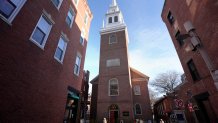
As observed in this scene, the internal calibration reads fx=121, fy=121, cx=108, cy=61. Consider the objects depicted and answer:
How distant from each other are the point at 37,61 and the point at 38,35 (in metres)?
1.45

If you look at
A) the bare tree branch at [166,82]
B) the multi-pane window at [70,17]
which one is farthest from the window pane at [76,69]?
the bare tree branch at [166,82]

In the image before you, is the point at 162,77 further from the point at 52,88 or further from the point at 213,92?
the point at 52,88

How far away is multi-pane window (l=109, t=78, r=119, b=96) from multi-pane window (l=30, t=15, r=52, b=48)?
56.4 ft

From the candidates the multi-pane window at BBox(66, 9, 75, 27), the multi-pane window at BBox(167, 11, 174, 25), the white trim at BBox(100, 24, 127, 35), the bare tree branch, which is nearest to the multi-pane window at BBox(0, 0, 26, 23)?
the multi-pane window at BBox(66, 9, 75, 27)

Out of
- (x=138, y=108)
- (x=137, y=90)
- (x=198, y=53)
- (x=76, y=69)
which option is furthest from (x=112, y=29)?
(x=198, y=53)

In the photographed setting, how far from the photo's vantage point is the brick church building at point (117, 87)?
67.3 feet

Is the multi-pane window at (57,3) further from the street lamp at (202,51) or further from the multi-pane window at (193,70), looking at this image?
the multi-pane window at (193,70)

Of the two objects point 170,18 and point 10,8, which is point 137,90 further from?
point 10,8

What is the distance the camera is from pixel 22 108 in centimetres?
497

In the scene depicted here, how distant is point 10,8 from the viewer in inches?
197

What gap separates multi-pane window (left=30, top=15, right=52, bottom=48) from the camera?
619cm

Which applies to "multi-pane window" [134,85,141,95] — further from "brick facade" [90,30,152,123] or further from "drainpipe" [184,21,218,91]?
"drainpipe" [184,21,218,91]

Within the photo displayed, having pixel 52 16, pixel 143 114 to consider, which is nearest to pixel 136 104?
pixel 143 114

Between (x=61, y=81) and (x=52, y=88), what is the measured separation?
1011 mm
